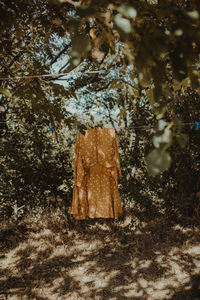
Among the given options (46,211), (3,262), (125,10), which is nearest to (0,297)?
(3,262)

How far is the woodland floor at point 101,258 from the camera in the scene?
96.8 inches

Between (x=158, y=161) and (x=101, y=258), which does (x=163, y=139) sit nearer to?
(x=158, y=161)

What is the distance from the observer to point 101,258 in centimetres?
313

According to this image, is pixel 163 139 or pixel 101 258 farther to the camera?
pixel 101 258

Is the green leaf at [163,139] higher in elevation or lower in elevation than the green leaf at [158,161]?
higher

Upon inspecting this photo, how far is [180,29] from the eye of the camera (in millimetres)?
461

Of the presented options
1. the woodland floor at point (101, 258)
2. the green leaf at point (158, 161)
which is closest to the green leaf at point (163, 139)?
the green leaf at point (158, 161)

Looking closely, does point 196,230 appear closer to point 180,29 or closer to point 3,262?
point 3,262

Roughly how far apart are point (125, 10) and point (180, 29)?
119mm

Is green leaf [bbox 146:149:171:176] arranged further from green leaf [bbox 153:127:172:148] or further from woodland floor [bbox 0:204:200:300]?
→ woodland floor [bbox 0:204:200:300]

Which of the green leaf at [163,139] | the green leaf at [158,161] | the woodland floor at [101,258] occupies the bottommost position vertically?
the woodland floor at [101,258]

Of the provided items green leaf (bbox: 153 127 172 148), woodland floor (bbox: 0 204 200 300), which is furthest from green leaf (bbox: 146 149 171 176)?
woodland floor (bbox: 0 204 200 300)

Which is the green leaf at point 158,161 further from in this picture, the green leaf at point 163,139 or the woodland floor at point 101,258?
the woodland floor at point 101,258

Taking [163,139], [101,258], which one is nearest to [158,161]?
[163,139]
